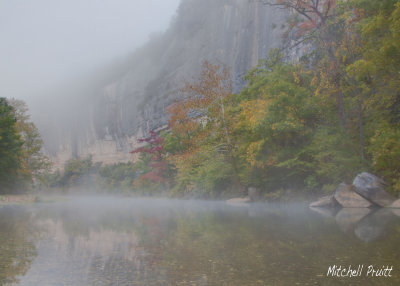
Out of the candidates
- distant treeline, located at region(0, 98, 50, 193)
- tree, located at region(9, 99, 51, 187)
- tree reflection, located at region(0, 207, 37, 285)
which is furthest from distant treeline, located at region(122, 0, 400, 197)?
tree, located at region(9, 99, 51, 187)

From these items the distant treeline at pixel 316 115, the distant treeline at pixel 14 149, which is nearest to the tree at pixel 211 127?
the distant treeline at pixel 316 115

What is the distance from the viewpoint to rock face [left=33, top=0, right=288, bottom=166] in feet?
138

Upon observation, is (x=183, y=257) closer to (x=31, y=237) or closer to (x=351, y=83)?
(x=31, y=237)

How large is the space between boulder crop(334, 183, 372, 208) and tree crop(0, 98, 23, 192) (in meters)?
23.5

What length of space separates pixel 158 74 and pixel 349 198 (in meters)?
55.5

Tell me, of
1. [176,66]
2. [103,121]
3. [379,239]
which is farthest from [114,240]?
[103,121]

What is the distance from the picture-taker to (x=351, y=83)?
1555cm

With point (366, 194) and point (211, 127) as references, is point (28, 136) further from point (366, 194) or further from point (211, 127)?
point (366, 194)

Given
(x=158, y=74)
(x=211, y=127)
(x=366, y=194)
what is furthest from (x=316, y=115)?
(x=158, y=74)

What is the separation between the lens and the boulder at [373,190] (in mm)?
12742

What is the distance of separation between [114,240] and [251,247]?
285 cm

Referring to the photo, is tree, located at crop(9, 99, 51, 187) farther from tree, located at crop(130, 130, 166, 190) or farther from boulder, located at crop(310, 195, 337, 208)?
boulder, located at crop(310, 195, 337, 208)

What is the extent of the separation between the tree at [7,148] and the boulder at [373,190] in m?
24.2

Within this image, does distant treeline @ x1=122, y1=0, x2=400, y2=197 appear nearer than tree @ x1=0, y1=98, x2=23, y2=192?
Yes
